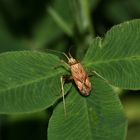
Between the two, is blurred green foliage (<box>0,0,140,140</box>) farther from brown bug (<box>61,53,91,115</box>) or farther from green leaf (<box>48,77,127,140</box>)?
green leaf (<box>48,77,127,140</box>)

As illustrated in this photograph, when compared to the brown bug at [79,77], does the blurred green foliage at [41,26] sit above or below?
above

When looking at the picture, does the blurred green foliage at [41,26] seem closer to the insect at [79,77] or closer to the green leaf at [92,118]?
the insect at [79,77]

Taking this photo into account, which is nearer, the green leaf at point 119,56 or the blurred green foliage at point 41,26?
the green leaf at point 119,56

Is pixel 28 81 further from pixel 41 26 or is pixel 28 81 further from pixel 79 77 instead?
pixel 41 26

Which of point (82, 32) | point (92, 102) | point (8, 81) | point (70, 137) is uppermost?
point (82, 32)

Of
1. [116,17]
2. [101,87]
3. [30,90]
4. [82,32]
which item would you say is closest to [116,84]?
[101,87]

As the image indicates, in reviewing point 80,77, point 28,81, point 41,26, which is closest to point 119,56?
point 80,77

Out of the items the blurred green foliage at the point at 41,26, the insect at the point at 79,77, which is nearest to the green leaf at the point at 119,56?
the insect at the point at 79,77

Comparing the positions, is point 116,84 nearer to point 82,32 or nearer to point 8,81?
point 8,81
